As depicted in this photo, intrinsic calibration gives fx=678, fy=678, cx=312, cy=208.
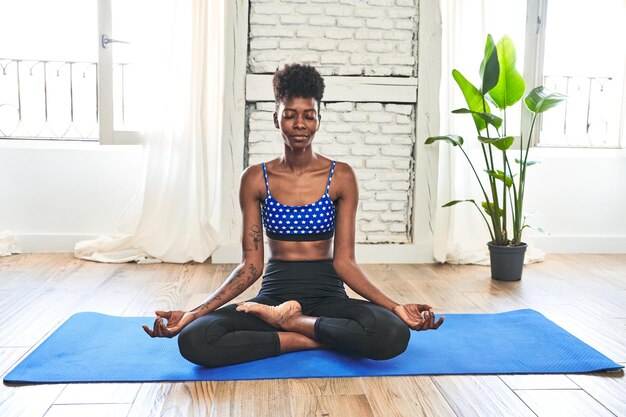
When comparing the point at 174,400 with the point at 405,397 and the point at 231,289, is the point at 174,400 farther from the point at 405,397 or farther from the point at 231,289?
the point at 405,397

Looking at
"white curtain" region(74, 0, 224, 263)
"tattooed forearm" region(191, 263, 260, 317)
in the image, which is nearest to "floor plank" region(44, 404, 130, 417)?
"tattooed forearm" region(191, 263, 260, 317)

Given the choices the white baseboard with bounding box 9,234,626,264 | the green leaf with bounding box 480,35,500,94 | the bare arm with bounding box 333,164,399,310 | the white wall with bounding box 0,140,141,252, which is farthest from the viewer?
the white wall with bounding box 0,140,141,252

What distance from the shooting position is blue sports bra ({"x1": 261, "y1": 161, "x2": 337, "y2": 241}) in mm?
2346

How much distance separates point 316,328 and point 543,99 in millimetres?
1986

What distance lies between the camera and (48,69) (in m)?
4.62

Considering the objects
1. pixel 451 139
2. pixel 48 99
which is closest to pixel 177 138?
pixel 48 99

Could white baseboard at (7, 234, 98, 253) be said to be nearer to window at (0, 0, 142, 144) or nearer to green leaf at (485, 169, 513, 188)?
window at (0, 0, 142, 144)

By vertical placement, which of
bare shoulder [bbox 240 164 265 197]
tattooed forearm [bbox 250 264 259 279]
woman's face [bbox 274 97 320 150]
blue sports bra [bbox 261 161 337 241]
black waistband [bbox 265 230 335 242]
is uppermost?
woman's face [bbox 274 97 320 150]

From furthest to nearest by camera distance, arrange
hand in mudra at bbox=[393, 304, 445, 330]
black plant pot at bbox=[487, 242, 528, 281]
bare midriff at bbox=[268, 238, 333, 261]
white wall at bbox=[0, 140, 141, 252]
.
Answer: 1. white wall at bbox=[0, 140, 141, 252]
2. black plant pot at bbox=[487, 242, 528, 281]
3. bare midriff at bbox=[268, 238, 333, 261]
4. hand in mudra at bbox=[393, 304, 445, 330]

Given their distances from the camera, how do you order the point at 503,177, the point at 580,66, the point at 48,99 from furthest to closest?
the point at 580,66 < the point at 48,99 < the point at 503,177

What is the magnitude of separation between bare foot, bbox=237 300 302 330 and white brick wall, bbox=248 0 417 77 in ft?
6.73

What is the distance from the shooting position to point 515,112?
173 inches

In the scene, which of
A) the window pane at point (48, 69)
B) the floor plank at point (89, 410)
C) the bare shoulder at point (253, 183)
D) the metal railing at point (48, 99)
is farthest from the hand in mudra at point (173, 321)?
the window pane at point (48, 69)

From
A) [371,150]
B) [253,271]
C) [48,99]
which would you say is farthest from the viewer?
[48,99]
